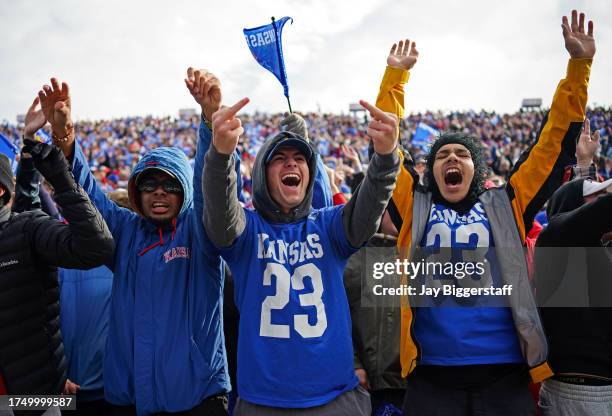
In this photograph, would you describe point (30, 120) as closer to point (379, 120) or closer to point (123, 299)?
point (123, 299)

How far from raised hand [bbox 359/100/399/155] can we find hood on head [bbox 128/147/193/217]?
1.00m

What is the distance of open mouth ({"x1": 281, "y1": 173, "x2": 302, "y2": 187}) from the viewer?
2.27 m

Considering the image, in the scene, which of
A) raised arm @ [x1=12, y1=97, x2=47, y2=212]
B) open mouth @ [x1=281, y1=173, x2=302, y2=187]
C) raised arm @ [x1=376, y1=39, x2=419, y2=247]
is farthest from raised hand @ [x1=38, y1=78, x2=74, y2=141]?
raised arm @ [x1=376, y1=39, x2=419, y2=247]

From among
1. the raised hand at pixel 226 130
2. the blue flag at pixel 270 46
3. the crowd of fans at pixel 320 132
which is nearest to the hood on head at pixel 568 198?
the blue flag at pixel 270 46

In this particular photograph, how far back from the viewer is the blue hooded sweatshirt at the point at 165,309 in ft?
7.42

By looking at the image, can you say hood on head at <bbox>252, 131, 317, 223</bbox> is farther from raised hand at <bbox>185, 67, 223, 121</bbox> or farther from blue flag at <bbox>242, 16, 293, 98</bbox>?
blue flag at <bbox>242, 16, 293, 98</bbox>

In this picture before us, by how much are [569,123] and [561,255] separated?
0.64 m

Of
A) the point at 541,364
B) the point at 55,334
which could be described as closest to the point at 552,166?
the point at 541,364

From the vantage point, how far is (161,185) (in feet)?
8.30

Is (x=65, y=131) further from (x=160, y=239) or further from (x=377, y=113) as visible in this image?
(x=377, y=113)

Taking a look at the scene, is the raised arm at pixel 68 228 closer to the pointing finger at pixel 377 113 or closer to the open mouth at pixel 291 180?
the open mouth at pixel 291 180

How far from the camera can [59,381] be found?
2.49 meters

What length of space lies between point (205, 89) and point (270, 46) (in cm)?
126

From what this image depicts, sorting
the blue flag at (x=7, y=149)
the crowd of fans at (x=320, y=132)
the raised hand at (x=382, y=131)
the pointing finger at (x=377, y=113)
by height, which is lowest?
the raised hand at (x=382, y=131)
